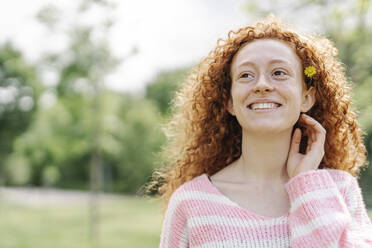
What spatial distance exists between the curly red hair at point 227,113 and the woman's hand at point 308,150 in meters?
0.16

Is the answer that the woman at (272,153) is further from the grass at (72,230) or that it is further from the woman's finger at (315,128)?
the grass at (72,230)

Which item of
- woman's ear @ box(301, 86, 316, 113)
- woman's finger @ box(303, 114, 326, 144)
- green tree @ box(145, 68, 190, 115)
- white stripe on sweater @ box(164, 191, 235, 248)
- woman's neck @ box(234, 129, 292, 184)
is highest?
green tree @ box(145, 68, 190, 115)

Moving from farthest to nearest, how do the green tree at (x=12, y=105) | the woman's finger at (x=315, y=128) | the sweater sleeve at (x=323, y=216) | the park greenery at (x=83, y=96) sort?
the green tree at (x=12, y=105) < the park greenery at (x=83, y=96) < the woman's finger at (x=315, y=128) < the sweater sleeve at (x=323, y=216)

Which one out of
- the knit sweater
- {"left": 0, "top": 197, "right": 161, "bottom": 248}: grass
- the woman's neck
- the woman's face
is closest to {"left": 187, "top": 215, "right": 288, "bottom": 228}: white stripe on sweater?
the knit sweater

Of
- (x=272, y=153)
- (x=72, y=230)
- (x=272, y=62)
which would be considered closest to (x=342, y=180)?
(x=272, y=153)

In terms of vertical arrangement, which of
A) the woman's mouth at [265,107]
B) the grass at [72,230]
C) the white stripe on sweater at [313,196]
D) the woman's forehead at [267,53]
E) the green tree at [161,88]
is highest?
the green tree at [161,88]

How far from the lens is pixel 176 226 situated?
1.90m

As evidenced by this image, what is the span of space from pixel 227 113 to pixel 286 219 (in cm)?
68

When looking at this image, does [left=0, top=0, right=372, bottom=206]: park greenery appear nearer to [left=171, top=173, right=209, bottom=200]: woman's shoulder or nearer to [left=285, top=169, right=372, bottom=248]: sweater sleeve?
[left=171, top=173, right=209, bottom=200]: woman's shoulder

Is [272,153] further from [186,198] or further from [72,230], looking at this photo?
[72,230]

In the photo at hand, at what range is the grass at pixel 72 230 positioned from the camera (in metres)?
9.09

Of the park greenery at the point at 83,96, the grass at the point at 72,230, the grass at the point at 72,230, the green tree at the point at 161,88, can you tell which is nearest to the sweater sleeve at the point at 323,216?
the park greenery at the point at 83,96

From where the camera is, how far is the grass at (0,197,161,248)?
29.8 ft

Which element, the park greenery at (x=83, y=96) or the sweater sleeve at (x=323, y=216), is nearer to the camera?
the sweater sleeve at (x=323, y=216)
